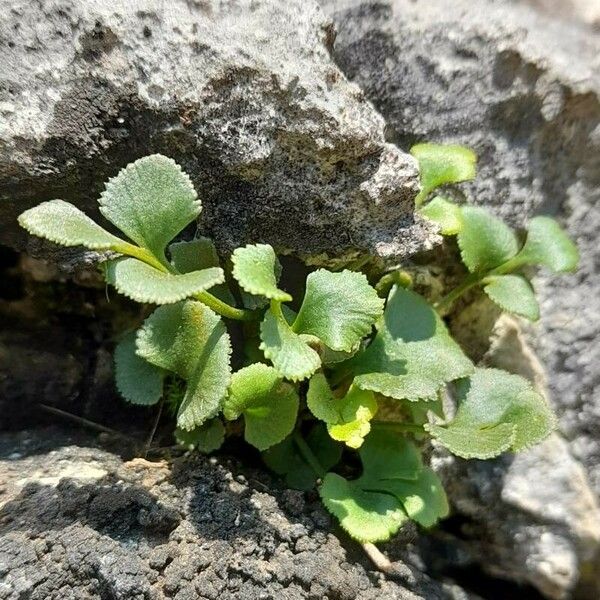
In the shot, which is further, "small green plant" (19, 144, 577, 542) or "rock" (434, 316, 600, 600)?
"rock" (434, 316, 600, 600)

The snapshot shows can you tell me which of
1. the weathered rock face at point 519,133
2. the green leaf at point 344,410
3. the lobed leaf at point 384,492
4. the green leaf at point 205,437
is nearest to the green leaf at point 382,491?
the lobed leaf at point 384,492

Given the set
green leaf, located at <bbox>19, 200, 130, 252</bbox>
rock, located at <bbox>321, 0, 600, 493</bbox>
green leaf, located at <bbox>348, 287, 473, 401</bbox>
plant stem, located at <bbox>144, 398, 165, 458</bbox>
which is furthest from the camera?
rock, located at <bbox>321, 0, 600, 493</bbox>

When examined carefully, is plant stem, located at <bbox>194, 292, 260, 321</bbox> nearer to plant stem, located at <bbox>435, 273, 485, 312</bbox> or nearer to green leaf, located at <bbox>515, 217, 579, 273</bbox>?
plant stem, located at <bbox>435, 273, 485, 312</bbox>

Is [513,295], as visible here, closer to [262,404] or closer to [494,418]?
[494,418]

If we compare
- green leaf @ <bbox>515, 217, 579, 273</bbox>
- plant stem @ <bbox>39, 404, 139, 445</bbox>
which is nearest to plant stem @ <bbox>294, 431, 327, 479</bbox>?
plant stem @ <bbox>39, 404, 139, 445</bbox>

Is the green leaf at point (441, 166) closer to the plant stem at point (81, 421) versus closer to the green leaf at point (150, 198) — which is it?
the green leaf at point (150, 198)

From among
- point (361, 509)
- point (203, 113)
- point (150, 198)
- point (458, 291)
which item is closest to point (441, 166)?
point (458, 291)
